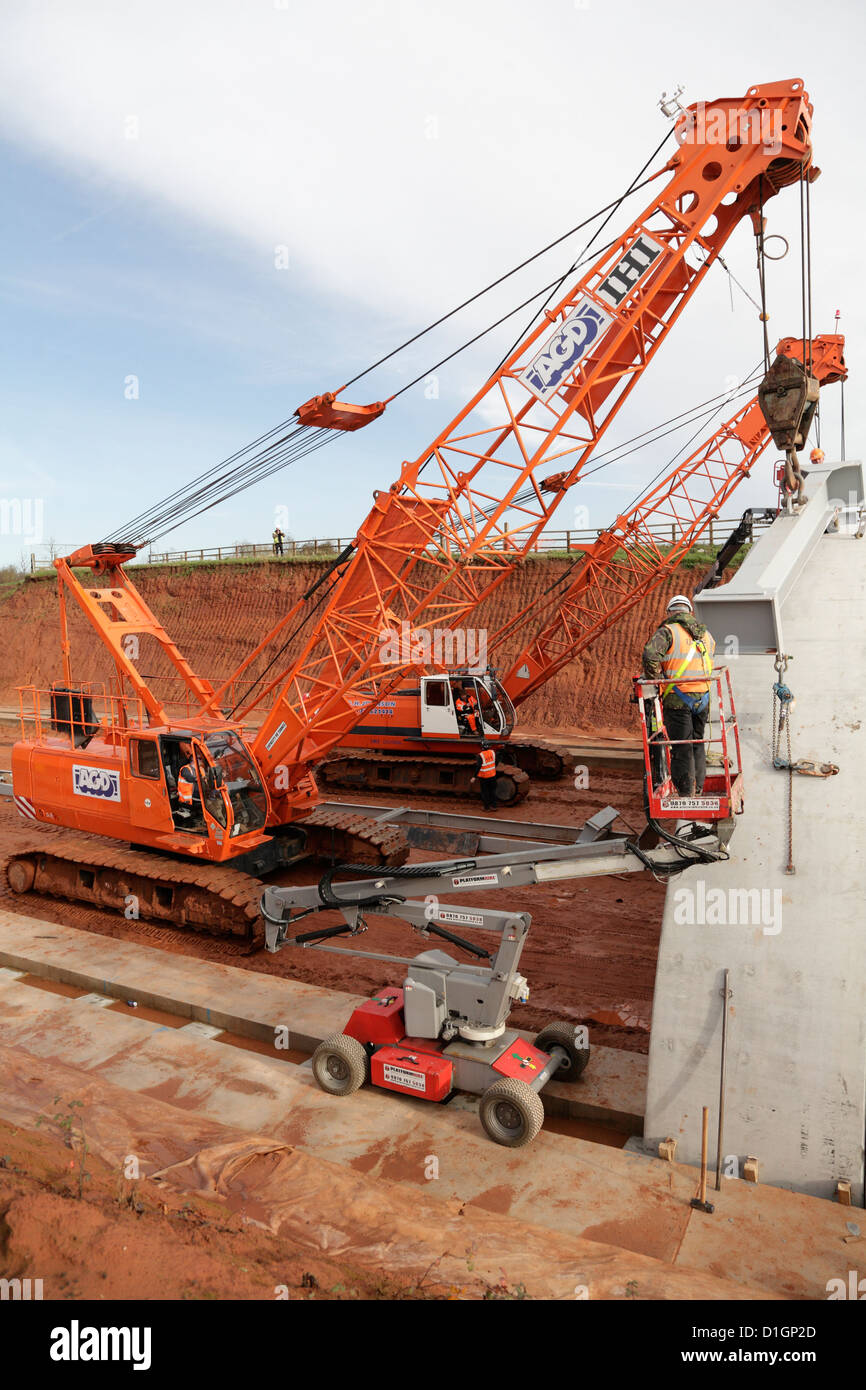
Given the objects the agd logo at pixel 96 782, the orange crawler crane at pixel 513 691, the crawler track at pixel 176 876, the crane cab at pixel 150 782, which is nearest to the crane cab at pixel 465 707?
the orange crawler crane at pixel 513 691

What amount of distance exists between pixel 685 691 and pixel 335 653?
6.32m

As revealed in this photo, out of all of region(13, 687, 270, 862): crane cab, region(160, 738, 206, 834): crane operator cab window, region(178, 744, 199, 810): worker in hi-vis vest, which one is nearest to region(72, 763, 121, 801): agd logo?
region(13, 687, 270, 862): crane cab

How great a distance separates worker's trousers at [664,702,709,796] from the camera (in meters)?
5.80

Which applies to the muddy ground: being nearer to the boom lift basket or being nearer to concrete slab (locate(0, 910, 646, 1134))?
concrete slab (locate(0, 910, 646, 1134))

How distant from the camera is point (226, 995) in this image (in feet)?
28.7

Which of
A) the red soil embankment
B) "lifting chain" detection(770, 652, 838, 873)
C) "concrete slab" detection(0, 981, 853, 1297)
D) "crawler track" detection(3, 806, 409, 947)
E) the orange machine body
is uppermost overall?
the red soil embankment

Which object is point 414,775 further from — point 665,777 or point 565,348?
point 665,777

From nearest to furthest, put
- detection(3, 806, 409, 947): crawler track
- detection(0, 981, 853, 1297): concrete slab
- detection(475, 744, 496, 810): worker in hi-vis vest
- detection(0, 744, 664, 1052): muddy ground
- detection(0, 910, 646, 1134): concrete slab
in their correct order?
detection(0, 981, 853, 1297): concrete slab → detection(0, 910, 646, 1134): concrete slab → detection(0, 744, 664, 1052): muddy ground → detection(3, 806, 409, 947): crawler track → detection(475, 744, 496, 810): worker in hi-vis vest

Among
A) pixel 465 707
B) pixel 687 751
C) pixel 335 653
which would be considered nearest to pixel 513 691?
pixel 465 707

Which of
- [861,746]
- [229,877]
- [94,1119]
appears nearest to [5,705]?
[229,877]

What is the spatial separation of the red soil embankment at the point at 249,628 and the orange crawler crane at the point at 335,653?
35.0 ft

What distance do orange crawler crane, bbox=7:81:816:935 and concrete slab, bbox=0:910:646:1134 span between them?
0.77 meters

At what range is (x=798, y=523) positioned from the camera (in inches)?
342
